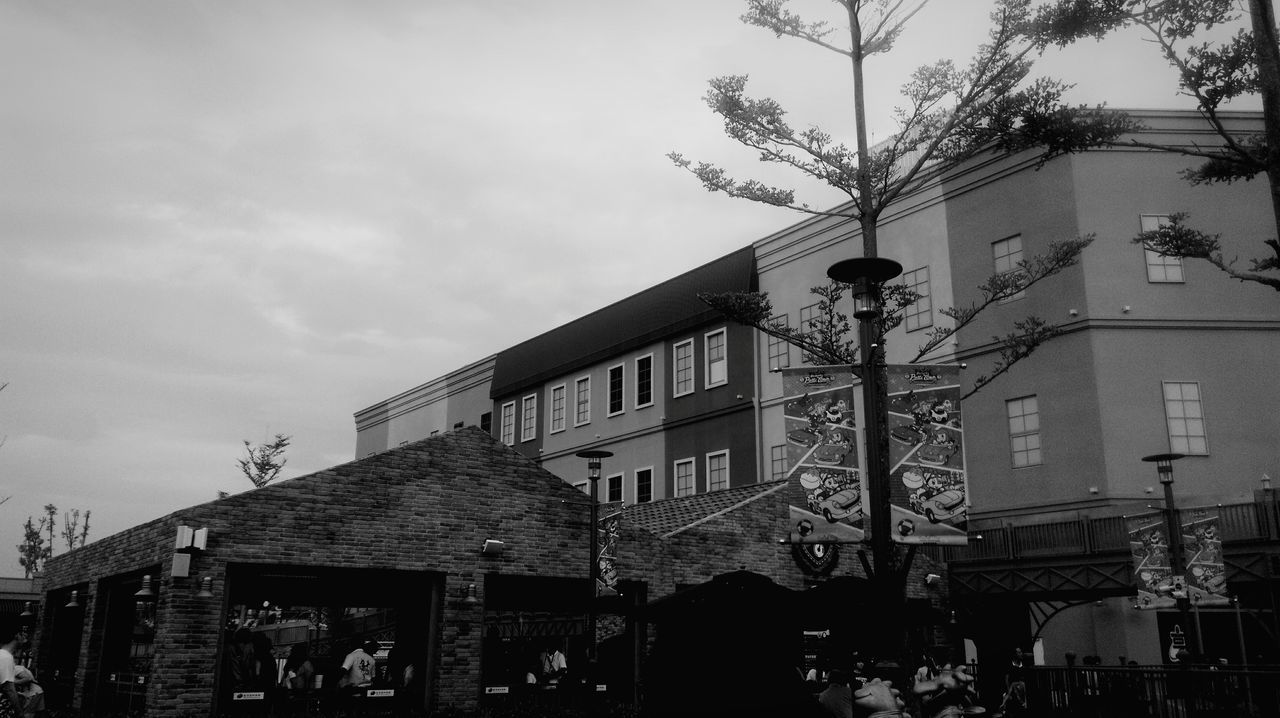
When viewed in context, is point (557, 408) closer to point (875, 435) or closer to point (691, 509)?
point (691, 509)

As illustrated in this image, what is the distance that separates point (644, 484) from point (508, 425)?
901cm

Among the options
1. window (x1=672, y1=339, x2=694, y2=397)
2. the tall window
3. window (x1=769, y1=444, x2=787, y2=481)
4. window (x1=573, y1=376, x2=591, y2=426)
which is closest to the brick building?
window (x1=769, y1=444, x2=787, y2=481)

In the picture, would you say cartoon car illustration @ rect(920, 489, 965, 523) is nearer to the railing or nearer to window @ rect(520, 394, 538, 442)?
the railing

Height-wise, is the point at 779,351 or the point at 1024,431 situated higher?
the point at 779,351

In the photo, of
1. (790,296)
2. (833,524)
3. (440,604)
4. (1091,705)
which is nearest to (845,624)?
(833,524)

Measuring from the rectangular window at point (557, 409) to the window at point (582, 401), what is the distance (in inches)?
31.7

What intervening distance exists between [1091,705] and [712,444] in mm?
17094

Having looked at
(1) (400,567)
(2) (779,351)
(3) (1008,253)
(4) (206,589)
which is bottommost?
(4) (206,589)

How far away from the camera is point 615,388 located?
3444 centimetres

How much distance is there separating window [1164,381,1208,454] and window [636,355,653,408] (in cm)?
1542

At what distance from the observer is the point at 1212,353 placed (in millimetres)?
22781

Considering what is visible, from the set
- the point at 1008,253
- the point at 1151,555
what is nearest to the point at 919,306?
the point at 1008,253

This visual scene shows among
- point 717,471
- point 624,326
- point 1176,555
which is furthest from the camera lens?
point 624,326

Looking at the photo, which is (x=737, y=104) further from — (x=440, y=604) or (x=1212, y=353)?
(x=1212, y=353)
